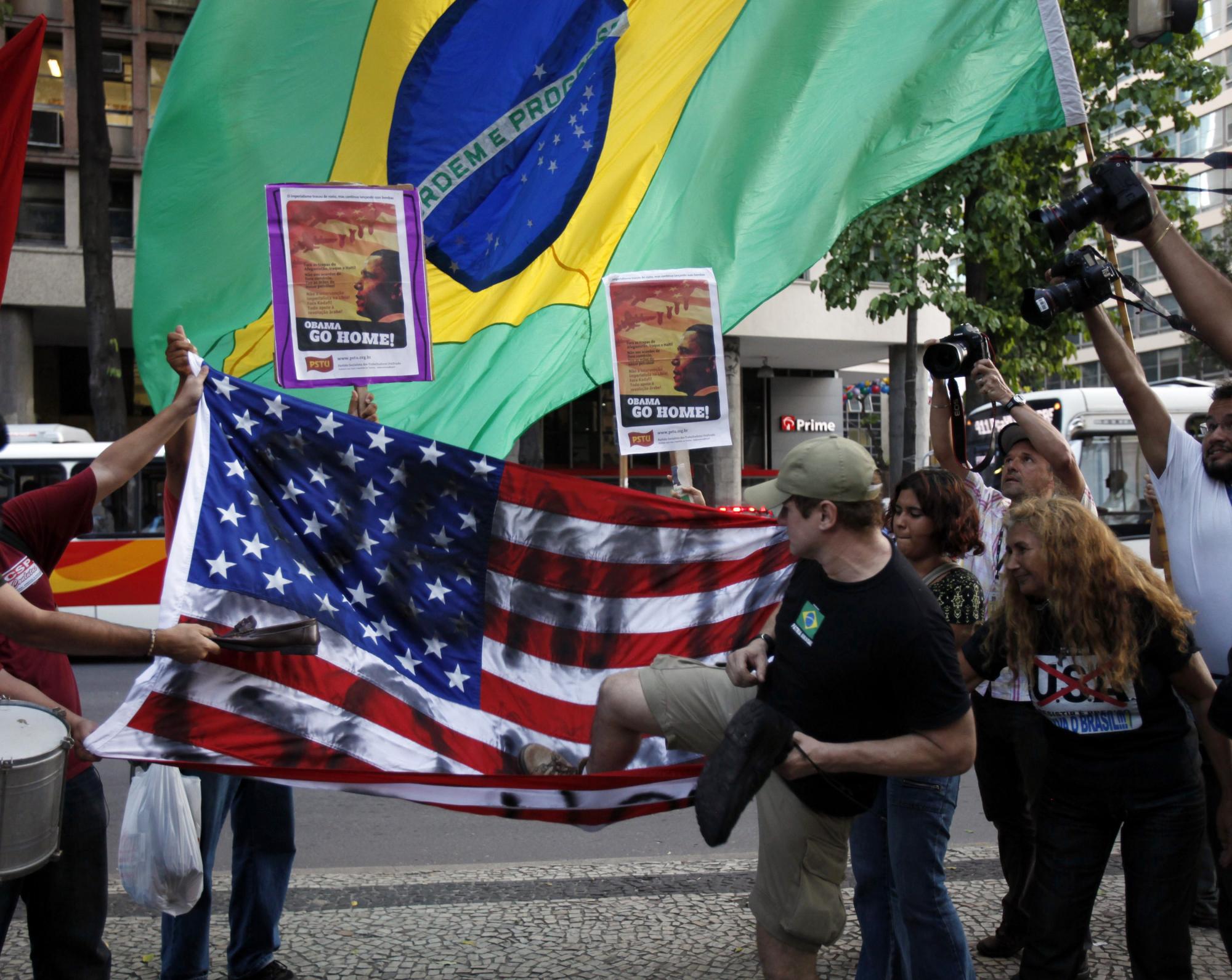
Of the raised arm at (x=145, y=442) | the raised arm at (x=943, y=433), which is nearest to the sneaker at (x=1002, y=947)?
the raised arm at (x=943, y=433)

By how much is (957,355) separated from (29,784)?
12.0 feet

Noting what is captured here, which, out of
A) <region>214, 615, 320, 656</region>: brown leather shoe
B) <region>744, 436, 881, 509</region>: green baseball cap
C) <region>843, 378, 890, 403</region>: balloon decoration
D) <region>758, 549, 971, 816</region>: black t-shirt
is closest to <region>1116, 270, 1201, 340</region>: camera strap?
<region>744, 436, 881, 509</region>: green baseball cap

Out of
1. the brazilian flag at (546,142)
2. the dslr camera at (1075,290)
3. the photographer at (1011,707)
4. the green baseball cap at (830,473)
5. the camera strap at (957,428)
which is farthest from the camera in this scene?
the brazilian flag at (546,142)

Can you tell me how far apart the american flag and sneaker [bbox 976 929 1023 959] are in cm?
156

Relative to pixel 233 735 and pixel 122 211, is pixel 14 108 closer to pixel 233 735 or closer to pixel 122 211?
pixel 233 735

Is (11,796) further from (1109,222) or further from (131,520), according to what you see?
(131,520)

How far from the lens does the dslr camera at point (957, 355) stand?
4.66 meters

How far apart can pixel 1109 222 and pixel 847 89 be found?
7.11ft

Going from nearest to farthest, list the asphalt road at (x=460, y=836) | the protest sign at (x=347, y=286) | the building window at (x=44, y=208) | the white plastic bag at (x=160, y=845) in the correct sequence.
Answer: the white plastic bag at (x=160, y=845) → the protest sign at (x=347, y=286) → the asphalt road at (x=460, y=836) → the building window at (x=44, y=208)

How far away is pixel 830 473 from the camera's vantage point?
9.84ft

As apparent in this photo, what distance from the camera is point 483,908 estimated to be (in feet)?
16.2

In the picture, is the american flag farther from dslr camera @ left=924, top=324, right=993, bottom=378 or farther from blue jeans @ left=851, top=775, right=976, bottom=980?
dslr camera @ left=924, top=324, right=993, bottom=378

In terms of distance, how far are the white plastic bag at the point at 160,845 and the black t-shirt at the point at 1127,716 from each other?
276 centimetres

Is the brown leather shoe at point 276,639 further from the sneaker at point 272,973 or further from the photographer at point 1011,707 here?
the photographer at point 1011,707
